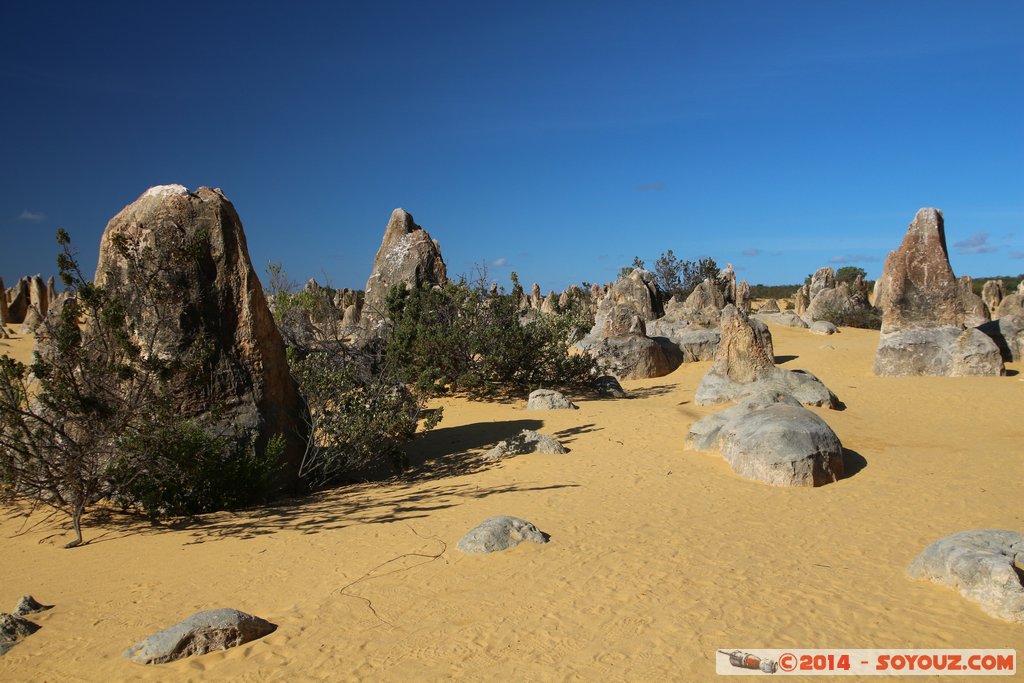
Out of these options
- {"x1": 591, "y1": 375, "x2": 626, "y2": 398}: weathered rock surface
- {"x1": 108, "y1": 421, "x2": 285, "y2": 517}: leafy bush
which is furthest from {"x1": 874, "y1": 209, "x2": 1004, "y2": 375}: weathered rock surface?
{"x1": 108, "y1": 421, "x2": 285, "y2": 517}: leafy bush

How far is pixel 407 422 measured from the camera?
8789 millimetres

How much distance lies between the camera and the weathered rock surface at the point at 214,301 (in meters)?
6.77

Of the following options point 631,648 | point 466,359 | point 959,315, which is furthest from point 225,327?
point 959,315

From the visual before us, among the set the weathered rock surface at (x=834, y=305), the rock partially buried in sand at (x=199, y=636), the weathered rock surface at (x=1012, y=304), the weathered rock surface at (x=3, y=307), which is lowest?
the rock partially buried in sand at (x=199, y=636)

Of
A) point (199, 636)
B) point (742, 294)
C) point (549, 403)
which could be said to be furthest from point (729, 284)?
point (199, 636)

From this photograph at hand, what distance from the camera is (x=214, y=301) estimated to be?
23.0 ft

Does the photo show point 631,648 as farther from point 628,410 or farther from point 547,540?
point 628,410

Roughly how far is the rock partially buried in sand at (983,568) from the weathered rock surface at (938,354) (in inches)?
415

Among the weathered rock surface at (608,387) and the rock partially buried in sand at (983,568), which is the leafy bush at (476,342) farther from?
the rock partially buried in sand at (983,568)

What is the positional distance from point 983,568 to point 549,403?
801 centimetres

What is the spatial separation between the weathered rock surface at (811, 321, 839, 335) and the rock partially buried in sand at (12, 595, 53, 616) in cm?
2369

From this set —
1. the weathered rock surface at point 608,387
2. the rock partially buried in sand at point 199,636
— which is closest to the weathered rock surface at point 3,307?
the weathered rock surface at point 608,387

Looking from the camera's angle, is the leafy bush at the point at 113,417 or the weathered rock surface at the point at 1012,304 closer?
the leafy bush at the point at 113,417

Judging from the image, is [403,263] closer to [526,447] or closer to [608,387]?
[608,387]
